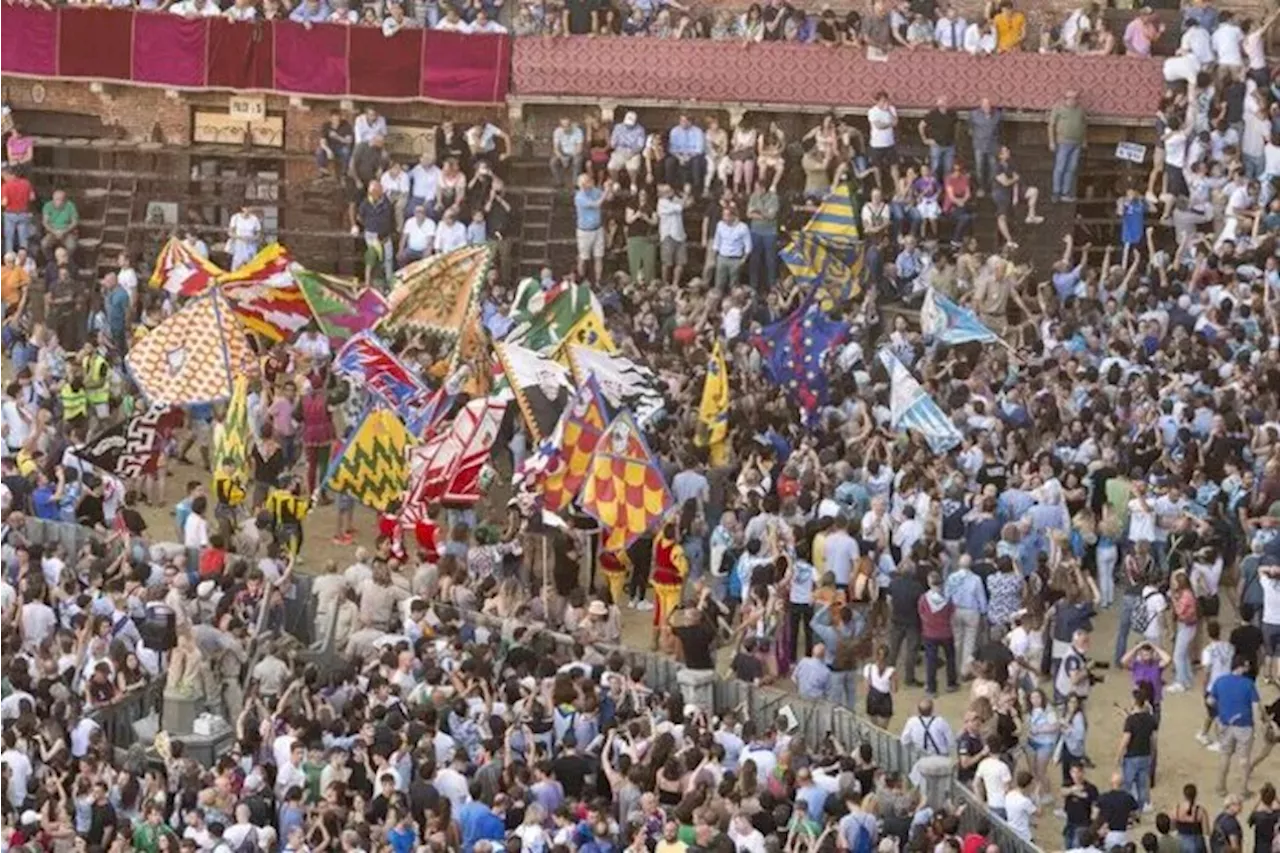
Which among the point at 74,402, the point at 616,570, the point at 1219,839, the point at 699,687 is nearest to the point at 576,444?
the point at 616,570

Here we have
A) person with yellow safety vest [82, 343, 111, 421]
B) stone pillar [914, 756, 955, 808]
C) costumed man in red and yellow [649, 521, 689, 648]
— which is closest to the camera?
stone pillar [914, 756, 955, 808]

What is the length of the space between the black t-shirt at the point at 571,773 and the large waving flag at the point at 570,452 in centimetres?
552

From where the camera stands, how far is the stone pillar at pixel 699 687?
36.5m

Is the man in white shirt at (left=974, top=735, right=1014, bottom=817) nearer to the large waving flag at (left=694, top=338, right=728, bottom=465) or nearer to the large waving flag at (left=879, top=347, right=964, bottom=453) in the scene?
the large waving flag at (left=879, top=347, right=964, bottom=453)

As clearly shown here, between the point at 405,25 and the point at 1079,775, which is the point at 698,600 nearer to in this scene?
the point at 1079,775

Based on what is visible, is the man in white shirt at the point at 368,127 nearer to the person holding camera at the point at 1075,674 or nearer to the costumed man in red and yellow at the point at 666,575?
the costumed man in red and yellow at the point at 666,575

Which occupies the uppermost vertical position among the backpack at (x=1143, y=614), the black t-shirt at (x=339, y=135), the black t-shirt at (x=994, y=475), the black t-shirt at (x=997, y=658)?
the black t-shirt at (x=339, y=135)

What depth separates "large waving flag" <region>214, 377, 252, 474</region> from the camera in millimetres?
41062

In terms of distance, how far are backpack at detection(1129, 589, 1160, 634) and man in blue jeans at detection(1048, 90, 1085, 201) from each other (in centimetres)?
1274

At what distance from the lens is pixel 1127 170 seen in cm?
5012

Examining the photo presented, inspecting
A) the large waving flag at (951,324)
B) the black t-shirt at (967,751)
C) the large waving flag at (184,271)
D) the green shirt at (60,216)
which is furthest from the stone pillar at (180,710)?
the green shirt at (60,216)

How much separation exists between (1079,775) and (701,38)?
→ 19.0 metres

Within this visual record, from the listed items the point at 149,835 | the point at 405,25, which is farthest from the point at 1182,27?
the point at 149,835

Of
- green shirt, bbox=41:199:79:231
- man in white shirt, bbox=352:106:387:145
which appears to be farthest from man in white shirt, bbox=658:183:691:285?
green shirt, bbox=41:199:79:231
